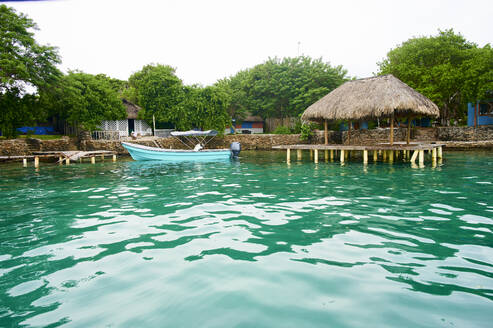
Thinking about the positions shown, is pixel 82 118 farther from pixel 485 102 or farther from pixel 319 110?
pixel 485 102

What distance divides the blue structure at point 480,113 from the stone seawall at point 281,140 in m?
1.63

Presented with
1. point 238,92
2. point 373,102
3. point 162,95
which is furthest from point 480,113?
point 162,95

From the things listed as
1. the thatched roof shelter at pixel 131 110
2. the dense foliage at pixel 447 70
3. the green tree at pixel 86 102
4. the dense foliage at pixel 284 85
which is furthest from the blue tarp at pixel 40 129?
the dense foliage at pixel 447 70

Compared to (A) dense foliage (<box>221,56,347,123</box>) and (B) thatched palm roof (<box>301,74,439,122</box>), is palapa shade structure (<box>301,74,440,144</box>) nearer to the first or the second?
(B) thatched palm roof (<box>301,74,439,122</box>)

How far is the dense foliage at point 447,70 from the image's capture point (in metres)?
23.7

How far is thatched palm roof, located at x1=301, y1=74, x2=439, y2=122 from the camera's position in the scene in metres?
15.4

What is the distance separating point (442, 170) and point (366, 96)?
237 inches

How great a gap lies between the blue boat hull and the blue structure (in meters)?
21.7

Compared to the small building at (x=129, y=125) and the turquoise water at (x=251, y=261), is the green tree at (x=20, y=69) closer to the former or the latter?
the small building at (x=129, y=125)

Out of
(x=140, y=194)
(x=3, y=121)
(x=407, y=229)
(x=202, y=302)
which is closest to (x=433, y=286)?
(x=407, y=229)

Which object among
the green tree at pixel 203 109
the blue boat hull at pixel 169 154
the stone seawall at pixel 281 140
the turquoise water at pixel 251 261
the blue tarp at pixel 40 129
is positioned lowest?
the turquoise water at pixel 251 261

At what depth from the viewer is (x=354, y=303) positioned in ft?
9.66

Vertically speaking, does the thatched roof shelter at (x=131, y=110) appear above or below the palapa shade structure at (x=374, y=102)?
above

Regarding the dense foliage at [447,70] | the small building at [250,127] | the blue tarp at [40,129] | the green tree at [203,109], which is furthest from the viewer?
the small building at [250,127]
